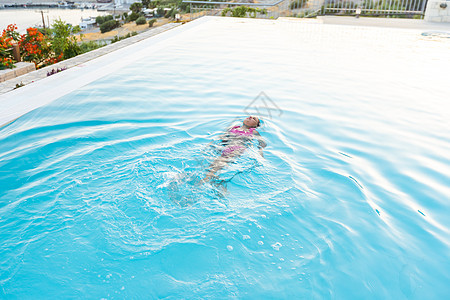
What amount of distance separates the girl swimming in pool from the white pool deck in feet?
8.93

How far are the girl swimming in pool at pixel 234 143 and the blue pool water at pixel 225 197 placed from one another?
126 mm

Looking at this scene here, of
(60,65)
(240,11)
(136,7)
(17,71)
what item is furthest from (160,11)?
(17,71)

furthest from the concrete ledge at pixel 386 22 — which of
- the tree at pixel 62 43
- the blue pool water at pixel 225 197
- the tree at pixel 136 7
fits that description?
the tree at pixel 136 7

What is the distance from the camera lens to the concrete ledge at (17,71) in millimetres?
6050

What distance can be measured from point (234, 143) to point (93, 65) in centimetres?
424

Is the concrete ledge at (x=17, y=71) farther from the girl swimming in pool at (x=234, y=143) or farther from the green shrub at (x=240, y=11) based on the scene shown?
the green shrub at (x=240, y=11)

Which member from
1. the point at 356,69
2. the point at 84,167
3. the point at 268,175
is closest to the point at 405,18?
the point at 356,69

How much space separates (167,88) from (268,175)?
3.23m

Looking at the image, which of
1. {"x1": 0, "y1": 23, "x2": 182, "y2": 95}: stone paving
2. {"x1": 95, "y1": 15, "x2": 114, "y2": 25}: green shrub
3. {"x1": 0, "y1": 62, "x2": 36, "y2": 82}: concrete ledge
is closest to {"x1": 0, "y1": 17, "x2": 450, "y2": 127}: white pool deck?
{"x1": 0, "y1": 23, "x2": 182, "y2": 95}: stone paving

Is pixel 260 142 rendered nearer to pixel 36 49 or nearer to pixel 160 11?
pixel 36 49

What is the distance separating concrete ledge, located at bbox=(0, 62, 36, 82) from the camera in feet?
19.8

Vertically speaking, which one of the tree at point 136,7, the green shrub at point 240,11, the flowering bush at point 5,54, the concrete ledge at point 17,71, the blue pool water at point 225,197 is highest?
the tree at point 136,7

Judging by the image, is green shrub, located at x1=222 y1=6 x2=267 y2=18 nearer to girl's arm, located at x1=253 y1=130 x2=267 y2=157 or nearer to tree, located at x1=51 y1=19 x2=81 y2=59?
tree, located at x1=51 y1=19 x2=81 y2=59

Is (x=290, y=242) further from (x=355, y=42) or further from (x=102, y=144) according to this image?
(x=355, y=42)
